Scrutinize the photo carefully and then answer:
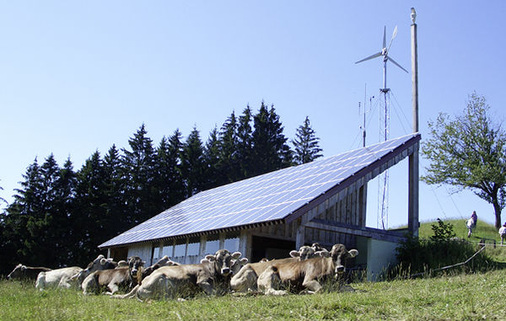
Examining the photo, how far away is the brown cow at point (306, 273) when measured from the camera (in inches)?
454

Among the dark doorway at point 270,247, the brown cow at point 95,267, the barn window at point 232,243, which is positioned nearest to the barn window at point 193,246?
the barn window at point 232,243

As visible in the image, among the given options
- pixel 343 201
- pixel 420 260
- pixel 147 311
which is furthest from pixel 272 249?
pixel 147 311

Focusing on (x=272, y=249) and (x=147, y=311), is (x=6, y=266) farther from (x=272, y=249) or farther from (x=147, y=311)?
(x=147, y=311)

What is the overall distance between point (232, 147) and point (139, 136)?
8.55 meters

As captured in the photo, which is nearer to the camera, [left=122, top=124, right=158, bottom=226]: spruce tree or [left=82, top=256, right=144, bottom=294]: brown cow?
[left=82, top=256, right=144, bottom=294]: brown cow

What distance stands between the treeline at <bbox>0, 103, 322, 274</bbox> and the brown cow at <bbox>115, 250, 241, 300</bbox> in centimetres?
3093

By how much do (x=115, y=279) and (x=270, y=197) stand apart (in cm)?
713

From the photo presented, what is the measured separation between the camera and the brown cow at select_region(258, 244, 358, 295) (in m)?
11.5

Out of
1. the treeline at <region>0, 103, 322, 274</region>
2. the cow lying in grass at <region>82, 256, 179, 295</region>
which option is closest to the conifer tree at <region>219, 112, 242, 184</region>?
the treeline at <region>0, 103, 322, 274</region>

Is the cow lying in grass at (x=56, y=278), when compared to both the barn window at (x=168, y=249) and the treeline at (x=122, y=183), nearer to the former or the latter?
the barn window at (x=168, y=249)

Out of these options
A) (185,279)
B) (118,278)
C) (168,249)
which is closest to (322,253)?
(185,279)

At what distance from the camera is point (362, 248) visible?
20.0 m

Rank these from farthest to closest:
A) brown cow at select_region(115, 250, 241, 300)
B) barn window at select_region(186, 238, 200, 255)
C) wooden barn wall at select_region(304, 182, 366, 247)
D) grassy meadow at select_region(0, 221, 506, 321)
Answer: barn window at select_region(186, 238, 200, 255), wooden barn wall at select_region(304, 182, 366, 247), brown cow at select_region(115, 250, 241, 300), grassy meadow at select_region(0, 221, 506, 321)

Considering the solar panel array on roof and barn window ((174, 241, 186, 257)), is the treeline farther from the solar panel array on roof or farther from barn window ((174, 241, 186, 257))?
barn window ((174, 241, 186, 257))
